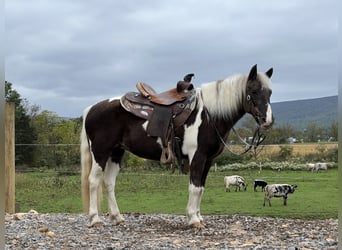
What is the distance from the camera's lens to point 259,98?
4.61 meters

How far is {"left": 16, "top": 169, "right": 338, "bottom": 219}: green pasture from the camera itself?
7406mm

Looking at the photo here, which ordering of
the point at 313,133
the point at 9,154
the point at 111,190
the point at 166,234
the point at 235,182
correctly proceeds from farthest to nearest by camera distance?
the point at 313,133 < the point at 235,182 < the point at 9,154 < the point at 111,190 < the point at 166,234

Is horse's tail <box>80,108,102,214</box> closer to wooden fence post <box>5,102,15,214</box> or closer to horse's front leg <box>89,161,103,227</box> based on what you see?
horse's front leg <box>89,161,103,227</box>

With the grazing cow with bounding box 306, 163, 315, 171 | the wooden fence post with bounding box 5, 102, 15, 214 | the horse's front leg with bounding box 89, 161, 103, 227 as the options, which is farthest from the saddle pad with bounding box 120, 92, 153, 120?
the grazing cow with bounding box 306, 163, 315, 171

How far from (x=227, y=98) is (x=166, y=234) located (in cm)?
160

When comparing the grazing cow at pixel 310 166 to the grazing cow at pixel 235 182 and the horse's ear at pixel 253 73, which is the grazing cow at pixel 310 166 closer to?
the grazing cow at pixel 235 182

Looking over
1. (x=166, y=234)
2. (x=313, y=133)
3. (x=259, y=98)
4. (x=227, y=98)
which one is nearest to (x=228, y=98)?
(x=227, y=98)

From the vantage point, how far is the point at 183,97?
16.7 feet

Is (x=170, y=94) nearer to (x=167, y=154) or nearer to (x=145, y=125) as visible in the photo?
(x=145, y=125)

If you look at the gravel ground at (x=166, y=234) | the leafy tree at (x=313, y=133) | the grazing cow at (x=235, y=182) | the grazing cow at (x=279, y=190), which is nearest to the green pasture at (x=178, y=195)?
the grazing cow at (x=235, y=182)

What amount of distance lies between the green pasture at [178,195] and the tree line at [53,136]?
19.7 inches

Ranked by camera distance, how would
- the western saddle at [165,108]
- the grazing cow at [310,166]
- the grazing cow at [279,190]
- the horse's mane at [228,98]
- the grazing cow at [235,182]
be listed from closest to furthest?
the horse's mane at [228,98]
the western saddle at [165,108]
the grazing cow at [279,190]
the grazing cow at [235,182]
the grazing cow at [310,166]

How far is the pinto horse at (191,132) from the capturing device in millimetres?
4723

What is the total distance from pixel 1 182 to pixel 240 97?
4.16 metres
